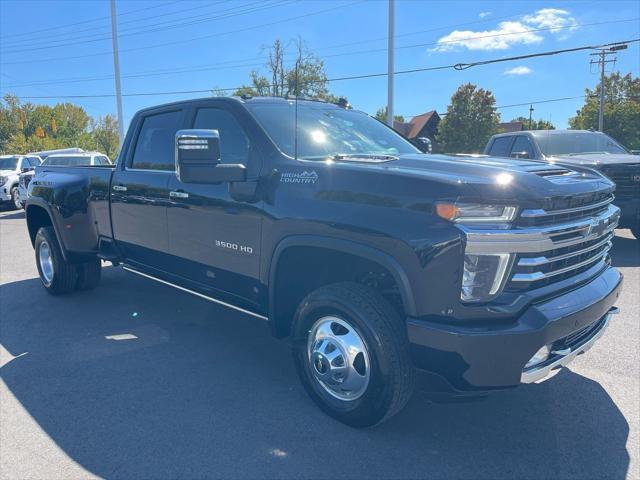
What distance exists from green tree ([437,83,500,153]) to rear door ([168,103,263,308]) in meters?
45.4

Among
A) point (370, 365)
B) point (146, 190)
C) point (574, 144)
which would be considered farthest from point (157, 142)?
point (574, 144)

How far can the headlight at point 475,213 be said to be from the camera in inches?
102

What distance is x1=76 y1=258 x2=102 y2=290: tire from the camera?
6.16 metres

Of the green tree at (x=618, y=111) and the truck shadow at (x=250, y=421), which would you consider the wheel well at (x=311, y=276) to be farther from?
the green tree at (x=618, y=111)

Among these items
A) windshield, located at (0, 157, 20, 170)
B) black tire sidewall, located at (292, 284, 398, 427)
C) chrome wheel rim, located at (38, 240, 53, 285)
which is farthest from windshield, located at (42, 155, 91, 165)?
black tire sidewall, located at (292, 284, 398, 427)

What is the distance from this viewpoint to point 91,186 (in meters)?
5.52

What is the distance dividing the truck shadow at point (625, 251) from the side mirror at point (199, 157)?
6.04 meters

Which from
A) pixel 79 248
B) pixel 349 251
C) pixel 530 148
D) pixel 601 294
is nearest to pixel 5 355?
pixel 79 248

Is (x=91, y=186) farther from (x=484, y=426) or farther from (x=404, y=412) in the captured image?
(x=484, y=426)

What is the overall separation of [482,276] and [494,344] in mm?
320

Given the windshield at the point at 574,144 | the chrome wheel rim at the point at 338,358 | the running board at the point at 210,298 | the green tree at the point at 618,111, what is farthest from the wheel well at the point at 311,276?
the green tree at the point at 618,111

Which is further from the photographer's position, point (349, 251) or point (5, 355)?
point (5, 355)

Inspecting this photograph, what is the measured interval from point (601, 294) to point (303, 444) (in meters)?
1.87

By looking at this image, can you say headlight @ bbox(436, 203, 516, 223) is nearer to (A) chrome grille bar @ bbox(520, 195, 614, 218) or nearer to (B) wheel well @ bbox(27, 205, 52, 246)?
(A) chrome grille bar @ bbox(520, 195, 614, 218)
